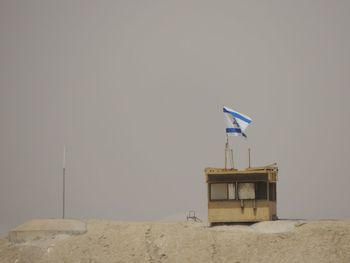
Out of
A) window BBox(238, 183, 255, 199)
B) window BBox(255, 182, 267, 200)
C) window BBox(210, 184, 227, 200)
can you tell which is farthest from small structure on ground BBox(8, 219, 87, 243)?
window BBox(255, 182, 267, 200)

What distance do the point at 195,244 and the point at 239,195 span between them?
534 cm

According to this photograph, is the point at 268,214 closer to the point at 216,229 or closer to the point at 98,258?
the point at 216,229

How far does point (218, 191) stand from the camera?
4578 centimetres

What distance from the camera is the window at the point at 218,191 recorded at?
45.6 metres

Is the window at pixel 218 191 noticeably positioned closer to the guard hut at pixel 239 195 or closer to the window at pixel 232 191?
the guard hut at pixel 239 195

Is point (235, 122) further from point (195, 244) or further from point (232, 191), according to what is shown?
point (195, 244)

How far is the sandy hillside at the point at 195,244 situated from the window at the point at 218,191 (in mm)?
2185

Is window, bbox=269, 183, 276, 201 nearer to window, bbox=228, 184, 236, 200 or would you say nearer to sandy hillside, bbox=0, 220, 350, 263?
window, bbox=228, 184, 236, 200

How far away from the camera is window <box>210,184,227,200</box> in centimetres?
4559

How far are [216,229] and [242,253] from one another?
12.6 ft

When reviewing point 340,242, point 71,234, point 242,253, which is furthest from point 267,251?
point 71,234

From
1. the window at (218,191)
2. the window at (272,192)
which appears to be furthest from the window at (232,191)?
the window at (272,192)

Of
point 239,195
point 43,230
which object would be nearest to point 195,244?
point 239,195

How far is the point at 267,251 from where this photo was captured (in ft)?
132
